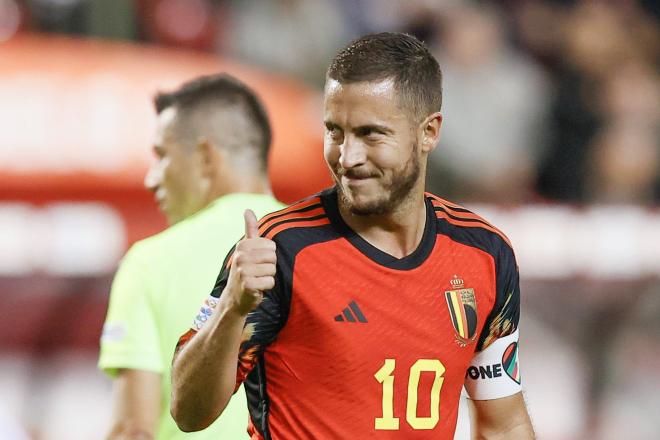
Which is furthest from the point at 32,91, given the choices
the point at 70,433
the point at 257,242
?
the point at 257,242

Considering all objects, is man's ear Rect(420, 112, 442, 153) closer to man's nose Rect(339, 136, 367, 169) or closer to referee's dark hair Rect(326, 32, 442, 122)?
referee's dark hair Rect(326, 32, 442, 122)

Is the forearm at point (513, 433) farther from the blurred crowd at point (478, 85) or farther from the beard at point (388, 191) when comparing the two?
the blurred crowd at point (478, 85)

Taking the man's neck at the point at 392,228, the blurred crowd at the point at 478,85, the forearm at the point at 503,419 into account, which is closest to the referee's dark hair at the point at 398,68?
the man's neck at the point at 392,228

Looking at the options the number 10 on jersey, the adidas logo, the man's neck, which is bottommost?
the number 10 on jersey

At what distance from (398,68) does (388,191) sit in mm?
273

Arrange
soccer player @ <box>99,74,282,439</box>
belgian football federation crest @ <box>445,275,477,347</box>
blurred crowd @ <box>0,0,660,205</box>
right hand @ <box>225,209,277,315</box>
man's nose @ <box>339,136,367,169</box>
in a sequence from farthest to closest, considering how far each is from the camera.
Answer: blurred crowd @ <box>0,0,660,205</box>, soccer player @ <box>99,74,282,439</box>, belgian football federation crest @ <box>445,275,477,347</box>, man's nose @ <box>339,136,367,169</box>, right hand @ <box>225,209,277,315</box>

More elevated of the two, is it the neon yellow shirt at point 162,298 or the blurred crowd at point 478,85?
the blurred crowd at point 478,85

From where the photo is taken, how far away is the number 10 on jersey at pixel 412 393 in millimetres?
2701

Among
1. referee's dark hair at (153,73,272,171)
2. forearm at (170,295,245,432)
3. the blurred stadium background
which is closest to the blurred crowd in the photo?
the blurred stadium background

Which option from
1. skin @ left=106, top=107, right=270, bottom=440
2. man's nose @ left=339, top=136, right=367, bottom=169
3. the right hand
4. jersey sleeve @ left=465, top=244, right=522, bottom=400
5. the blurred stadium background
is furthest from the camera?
the blurred stadium background

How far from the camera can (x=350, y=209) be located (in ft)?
8.80

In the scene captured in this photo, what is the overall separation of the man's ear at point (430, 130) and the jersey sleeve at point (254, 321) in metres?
0.45

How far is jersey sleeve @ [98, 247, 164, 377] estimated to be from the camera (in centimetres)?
346

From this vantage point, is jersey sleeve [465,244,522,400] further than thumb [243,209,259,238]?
Yes
